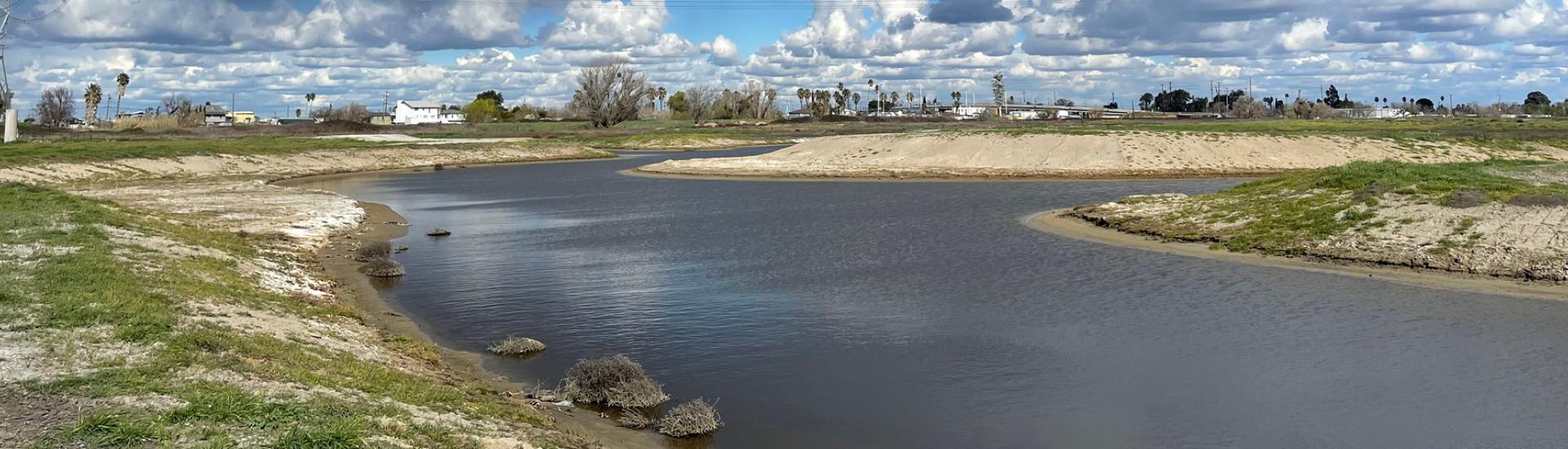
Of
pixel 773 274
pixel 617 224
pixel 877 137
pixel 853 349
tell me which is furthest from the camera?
pixel 877 137

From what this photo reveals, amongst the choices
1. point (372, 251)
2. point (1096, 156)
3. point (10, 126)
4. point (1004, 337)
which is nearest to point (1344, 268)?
point (1004, 337)

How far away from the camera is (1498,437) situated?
1359 cm

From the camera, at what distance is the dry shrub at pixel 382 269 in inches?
1083

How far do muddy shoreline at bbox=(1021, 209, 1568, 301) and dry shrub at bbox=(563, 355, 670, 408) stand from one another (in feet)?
57.6

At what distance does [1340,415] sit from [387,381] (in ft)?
38.7

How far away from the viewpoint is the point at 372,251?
3098cm

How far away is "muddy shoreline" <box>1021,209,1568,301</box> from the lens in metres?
23.6

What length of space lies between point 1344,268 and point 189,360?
24.3 meters

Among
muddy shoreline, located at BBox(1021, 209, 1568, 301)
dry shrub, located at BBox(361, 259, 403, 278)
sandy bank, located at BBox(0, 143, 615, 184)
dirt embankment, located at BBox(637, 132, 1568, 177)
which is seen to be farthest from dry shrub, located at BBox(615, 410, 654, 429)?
dirt embankment, located at BBox(637, 132, 1568, 177)

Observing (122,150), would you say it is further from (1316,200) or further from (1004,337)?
(1004,337)

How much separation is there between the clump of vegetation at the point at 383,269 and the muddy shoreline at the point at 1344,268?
19521 mm

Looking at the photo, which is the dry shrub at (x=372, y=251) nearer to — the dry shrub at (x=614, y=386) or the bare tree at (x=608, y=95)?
the dry shrub at (x=614, y=386)

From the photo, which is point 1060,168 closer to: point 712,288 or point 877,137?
point 877,137

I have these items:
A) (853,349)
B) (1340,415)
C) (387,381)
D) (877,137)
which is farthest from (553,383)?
(877,137)
